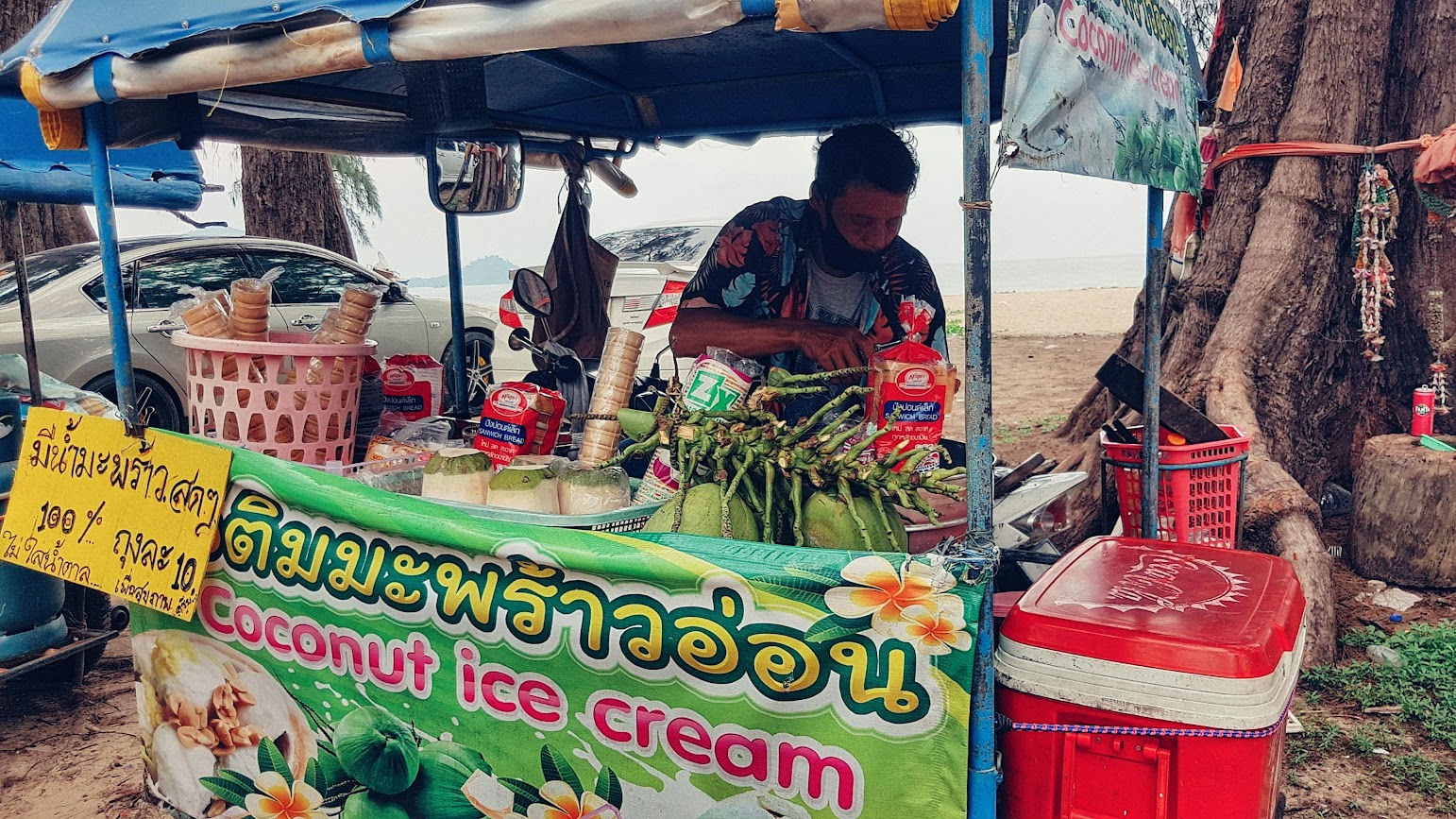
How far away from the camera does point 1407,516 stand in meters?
4.70

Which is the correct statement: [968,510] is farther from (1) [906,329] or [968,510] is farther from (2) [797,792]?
(1) [906,329]

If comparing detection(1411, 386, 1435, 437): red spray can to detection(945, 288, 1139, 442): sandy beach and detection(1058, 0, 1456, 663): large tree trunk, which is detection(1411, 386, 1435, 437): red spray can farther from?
detection(945, 288, 1139, 442): sandy beach

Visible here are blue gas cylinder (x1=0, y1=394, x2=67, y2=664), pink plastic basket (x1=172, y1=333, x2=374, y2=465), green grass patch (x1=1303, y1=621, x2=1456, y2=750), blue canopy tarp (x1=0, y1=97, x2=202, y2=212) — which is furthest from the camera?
blue canopy tarp (x1=0, y1=97, x2=202, y2=212)

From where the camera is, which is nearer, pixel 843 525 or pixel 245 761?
pixel 843 525

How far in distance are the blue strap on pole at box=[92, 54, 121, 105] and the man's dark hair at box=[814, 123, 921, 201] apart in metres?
2.39

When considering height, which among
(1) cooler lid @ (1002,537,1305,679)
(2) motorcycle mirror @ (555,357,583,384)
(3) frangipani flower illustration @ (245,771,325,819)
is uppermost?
(2) motorcycle mirror @ (555,357,583,384)

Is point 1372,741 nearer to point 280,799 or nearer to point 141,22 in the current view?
point 280,799

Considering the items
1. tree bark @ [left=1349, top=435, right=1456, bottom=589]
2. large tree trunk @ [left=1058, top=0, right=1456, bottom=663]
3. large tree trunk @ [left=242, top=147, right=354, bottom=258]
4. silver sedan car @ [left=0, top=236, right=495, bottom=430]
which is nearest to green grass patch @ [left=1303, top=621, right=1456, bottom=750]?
tree bark @ [left=1349, top=435, right=1456, bottom=589]

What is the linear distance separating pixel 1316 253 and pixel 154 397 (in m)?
7.88

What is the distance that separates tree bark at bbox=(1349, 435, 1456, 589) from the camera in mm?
4637

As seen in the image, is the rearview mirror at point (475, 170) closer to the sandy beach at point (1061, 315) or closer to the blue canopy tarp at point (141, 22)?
the blue canopy tarp at point (141, 22)

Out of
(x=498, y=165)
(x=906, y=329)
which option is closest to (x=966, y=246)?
(x=906, y=329)

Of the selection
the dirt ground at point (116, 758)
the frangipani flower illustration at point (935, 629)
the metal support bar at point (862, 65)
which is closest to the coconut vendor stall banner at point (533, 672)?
the frangipani flower illustration at point (935, 629)

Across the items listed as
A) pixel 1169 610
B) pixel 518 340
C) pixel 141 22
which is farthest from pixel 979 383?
pixel 518 340
